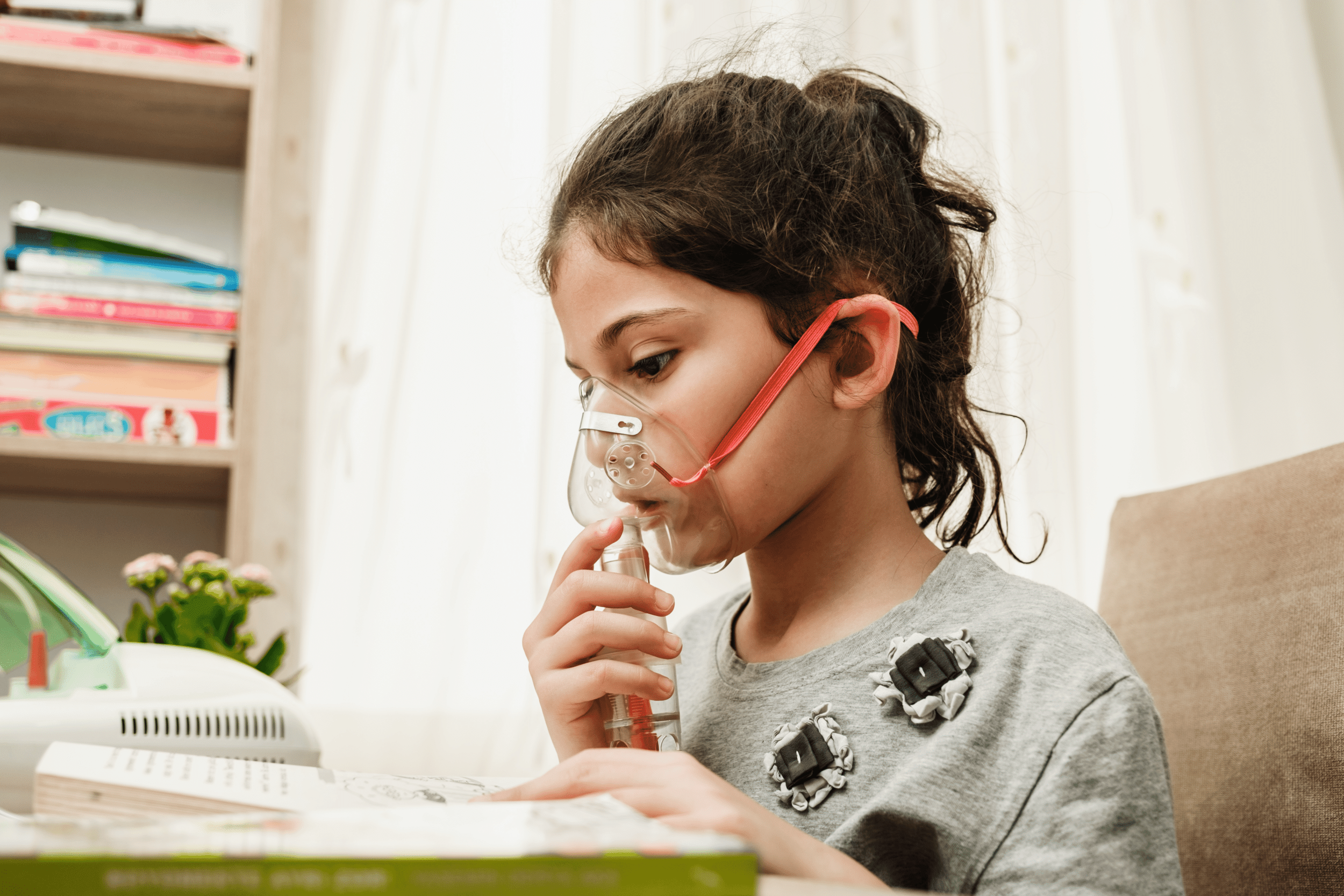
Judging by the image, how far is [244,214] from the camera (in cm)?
169

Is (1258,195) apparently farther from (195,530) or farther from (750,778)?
(195,530)

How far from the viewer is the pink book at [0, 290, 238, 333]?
4.75ft

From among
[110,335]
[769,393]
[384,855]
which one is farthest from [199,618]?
[384,855]

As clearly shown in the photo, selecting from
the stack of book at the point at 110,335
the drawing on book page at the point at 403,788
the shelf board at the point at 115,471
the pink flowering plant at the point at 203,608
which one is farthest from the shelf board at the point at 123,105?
the drawing on book page at the point at 403,788

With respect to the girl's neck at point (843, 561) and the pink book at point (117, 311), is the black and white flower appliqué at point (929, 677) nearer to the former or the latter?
the girl's neck at point (843, 561)

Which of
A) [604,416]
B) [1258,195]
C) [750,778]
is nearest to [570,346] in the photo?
[604,416]

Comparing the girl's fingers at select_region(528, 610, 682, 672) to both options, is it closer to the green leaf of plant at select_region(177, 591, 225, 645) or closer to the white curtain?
the green leaf of plant at select_region(177, 591, 225, 645)

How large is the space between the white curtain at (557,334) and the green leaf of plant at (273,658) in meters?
0.35

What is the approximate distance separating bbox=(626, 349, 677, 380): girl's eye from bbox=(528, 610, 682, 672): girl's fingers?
8.3 inches

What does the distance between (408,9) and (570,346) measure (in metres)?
1.13

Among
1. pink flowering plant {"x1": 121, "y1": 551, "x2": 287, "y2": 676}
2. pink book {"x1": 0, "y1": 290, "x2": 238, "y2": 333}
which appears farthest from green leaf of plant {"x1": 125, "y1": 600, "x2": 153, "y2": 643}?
pink book {"x1": 0, "y1": 290, "x2": 238, "y2": 333}

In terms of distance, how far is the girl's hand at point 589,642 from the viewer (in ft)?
2.35

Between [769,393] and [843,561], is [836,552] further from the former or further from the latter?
[769,393]

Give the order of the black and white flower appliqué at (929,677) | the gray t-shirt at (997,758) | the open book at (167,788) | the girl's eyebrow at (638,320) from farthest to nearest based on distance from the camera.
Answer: the girl's eyebrow at (638,320)
the black and white flower appliqué at (929,677)
the gray t-shirt at (997,758)
the open book at (167,788)
